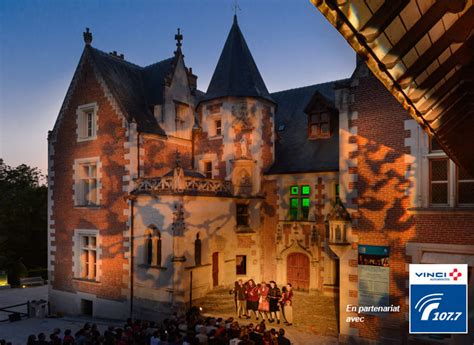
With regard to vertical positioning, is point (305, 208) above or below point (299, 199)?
below

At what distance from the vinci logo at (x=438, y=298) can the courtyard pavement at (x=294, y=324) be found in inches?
153

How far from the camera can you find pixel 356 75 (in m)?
12.3

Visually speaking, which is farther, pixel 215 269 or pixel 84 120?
pixel 84 120

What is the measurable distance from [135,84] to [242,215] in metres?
9.21

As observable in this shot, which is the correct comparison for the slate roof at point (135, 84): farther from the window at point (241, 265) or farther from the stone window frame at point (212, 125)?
the window at point (241, 265)

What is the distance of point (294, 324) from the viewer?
14383mm

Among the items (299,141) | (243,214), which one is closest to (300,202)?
(243,214)

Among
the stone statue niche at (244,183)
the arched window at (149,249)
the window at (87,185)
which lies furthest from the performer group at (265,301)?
the window at (87,185)

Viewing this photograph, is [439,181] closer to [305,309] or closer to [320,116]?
[305,309]

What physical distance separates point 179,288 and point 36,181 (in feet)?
114

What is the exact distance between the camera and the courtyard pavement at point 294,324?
44.0 feet

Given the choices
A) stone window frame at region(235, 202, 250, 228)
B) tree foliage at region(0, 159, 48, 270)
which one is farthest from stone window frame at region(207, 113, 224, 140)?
Answer: tree foliage at region(0, 159, 48, 270)

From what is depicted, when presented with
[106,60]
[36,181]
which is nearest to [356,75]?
[106,60]

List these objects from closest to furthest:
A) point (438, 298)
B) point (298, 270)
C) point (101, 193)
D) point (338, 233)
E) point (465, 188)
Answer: point (438, 298) → point (465, 188) → point (338, 233) → point (101, 193) → point (298, 270)
